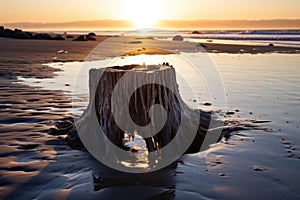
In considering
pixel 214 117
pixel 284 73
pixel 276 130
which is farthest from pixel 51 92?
pixel 284 73

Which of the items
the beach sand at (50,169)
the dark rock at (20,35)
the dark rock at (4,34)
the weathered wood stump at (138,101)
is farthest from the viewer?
the dark rock at (4,34)

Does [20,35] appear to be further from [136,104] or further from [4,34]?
[136,104]

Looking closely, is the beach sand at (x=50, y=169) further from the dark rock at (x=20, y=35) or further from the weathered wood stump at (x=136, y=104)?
the dark rock at (x=20, y=35)

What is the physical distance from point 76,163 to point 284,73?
Answer: 39.0ft

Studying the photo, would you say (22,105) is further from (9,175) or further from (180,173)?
(180,173)

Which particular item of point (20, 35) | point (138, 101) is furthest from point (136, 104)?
point (20, 35)

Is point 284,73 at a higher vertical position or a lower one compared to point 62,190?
higher

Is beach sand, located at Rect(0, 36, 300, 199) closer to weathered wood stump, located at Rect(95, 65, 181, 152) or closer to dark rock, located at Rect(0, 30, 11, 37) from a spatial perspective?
weathered wood stump, located at Rect(95, 65, 181, 152)

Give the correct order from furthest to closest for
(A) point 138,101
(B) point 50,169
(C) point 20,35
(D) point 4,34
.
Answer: (D) point 4,34 < (C) point 20,35 < (A) point 138,101 < (B) point 50,169

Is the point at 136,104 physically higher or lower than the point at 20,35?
lower

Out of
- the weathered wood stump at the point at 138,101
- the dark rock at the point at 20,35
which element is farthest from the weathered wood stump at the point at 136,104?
the dark rock at the point at 20,35

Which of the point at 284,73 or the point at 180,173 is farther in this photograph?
the point at 284,73

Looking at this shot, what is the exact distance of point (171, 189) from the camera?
12.9 feet

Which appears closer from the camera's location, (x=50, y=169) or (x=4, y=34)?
(x=50, y=169)
